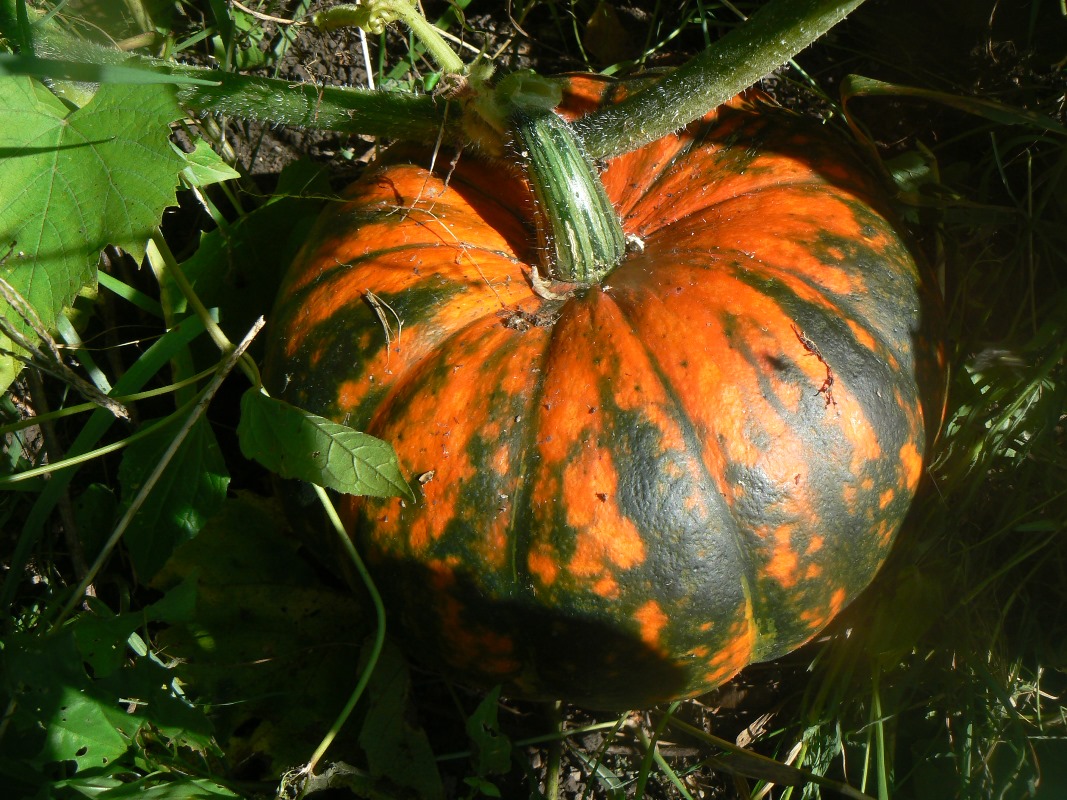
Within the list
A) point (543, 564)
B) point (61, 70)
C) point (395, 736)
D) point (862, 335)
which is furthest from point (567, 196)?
point (395, 736)

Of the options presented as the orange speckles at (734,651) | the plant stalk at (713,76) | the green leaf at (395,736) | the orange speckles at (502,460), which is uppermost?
the plant stalk at (713,76)

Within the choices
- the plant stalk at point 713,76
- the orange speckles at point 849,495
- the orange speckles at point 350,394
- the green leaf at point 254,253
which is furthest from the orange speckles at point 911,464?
the green leaf at point 254,253

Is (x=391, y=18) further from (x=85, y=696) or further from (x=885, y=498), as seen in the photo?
(x=85, y=696)

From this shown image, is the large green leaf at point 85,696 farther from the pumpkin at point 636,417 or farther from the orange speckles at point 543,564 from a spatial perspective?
the orange speckles at point 543,564

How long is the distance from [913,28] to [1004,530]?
163 centimetres

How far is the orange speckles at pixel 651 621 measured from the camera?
6.37ft

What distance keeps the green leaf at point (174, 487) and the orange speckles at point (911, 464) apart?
1.59m

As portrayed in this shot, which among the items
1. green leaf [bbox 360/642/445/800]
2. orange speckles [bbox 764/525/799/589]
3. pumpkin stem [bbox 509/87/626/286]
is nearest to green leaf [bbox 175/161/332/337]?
pumpkin stem [bbox 509/87/626/286]

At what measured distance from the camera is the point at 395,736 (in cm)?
247

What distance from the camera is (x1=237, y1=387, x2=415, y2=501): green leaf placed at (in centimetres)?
189

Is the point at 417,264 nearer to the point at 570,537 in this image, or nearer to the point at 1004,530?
the point at 570,537

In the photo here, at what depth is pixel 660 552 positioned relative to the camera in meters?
1.90

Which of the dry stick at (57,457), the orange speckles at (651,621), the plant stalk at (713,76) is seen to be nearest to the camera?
the orange speckles at (651,621)

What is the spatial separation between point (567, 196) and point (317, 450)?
2.59ft
